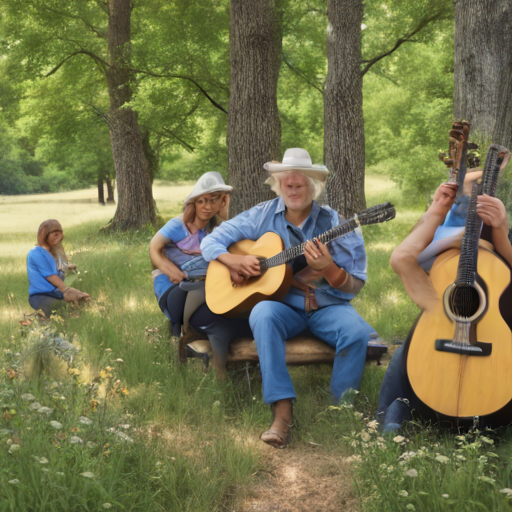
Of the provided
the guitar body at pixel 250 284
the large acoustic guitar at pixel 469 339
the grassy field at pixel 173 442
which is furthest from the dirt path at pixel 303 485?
the guitar body at pixel 250 284

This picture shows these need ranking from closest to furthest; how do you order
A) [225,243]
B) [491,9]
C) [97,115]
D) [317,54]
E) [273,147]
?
[225,243]
[491,9]
[273,147]
[317,54]
[97,115]

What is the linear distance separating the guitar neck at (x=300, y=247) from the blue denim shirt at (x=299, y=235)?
136 mm

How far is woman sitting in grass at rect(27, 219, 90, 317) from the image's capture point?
5758 millimetres

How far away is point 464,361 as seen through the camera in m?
2.94

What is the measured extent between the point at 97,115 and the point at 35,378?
16820 millimetres

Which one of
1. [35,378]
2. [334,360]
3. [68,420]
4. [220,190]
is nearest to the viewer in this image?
[68,420]

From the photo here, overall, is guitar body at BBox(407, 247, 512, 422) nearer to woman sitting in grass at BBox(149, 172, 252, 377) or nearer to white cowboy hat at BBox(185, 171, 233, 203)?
woman sitting in grass at BBox(149, 172, 252, 377)

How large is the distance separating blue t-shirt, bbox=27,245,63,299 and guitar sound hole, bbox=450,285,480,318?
157 inches

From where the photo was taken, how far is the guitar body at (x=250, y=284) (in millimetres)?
3836

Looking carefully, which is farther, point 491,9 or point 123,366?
point 491,9

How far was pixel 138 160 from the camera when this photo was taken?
14797 mm

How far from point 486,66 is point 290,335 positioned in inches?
123

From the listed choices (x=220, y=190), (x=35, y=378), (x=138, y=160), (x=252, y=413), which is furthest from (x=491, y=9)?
(x=138, y=160)

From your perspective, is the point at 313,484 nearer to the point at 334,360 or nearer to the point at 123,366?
the point at 334,360
